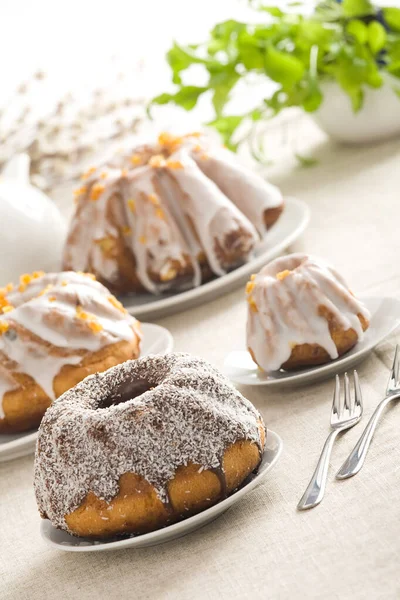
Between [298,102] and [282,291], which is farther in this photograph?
[298,102]

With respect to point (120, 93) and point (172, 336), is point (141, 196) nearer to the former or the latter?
point (172, 336)

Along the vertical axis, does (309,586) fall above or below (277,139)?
above

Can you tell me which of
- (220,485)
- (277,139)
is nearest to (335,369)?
(220,485)

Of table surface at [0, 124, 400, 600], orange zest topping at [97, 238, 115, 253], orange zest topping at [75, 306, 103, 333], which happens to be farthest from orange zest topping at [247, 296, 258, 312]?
orange zest topping at [97, 238, 115, 253]

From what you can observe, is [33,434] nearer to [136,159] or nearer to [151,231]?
[151,231]

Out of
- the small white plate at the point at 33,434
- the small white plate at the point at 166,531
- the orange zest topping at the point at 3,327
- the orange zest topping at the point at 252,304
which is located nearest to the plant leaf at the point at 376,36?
the small white plate at the point at 33,434

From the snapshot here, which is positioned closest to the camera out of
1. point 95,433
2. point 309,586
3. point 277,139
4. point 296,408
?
point 309,586

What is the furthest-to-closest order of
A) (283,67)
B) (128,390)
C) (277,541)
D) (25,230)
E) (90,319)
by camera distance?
1. (283,67)
2. (25,230)
3. (90,319)
4. (128,390)
5. (277,541)

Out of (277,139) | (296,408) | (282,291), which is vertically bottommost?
(277,139)

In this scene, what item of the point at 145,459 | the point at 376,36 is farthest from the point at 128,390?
the point at 376,36
